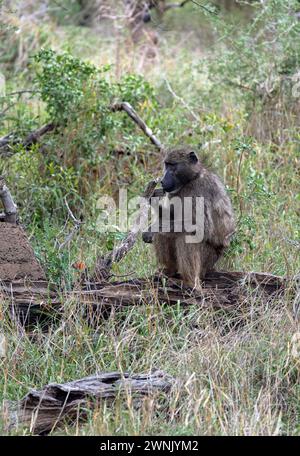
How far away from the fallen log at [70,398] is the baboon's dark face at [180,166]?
68.9 inches

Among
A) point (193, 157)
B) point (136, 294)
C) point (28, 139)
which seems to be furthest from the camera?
point (28, 139)

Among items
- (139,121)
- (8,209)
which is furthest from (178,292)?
(139,121)

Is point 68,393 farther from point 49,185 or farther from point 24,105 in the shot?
point 24,105

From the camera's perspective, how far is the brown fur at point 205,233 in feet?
17.4

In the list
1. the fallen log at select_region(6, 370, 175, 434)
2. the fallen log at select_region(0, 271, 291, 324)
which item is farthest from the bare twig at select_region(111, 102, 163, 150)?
the fallen log at select_region(6, 370, 175, 434)

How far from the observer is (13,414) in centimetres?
390

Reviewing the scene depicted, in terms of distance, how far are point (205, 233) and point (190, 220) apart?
128 millimetres

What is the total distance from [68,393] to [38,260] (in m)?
1.59

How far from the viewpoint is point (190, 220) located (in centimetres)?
536

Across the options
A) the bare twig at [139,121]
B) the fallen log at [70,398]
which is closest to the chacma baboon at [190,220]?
the fallen log at [70,398]

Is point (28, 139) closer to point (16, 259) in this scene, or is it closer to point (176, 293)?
point (16, 259)

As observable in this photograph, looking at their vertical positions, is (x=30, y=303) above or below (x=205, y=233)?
below

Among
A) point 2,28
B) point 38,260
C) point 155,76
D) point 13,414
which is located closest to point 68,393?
point 13,414

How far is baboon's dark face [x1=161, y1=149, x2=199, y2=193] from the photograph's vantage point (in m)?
5.48
